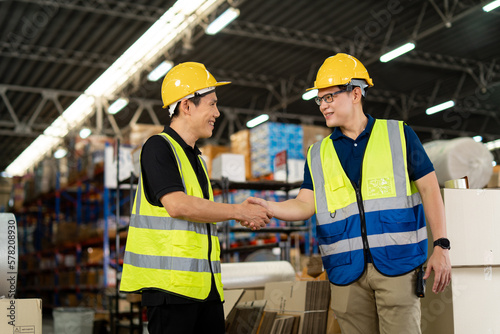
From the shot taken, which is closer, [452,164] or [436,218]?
[436,218]

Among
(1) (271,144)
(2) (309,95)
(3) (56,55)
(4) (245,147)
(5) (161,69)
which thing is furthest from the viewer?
(2) (309,95)

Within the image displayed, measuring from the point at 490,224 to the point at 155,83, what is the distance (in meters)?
14.4

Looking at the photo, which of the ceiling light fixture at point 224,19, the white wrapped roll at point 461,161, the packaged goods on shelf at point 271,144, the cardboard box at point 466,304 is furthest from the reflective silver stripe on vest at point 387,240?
the ceiling light fixture at point 224,19

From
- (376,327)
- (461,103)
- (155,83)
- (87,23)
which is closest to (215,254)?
(376,327)

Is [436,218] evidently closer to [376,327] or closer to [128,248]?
[376,327]

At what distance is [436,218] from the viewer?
2740 mm

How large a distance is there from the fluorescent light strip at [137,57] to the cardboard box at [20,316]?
984 cm

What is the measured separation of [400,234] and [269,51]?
41.8 feet

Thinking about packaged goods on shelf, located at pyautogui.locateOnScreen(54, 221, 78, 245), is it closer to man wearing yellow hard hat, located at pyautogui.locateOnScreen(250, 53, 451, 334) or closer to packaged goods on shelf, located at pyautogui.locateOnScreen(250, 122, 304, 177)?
packaged goods on shelf, located at pyautogui.locateOnScreen(250, 122, 304, 177)

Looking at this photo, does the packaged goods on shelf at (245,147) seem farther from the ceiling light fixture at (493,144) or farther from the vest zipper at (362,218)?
the ceiling light fixture at (493,144)

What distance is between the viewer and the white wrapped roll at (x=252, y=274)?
5.23 metres

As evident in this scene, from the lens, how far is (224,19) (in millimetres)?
11633

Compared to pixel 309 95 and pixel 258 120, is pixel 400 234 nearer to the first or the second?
pixel 309 95

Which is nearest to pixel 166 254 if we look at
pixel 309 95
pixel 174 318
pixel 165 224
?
pixel 165 224
